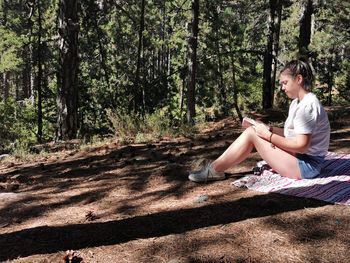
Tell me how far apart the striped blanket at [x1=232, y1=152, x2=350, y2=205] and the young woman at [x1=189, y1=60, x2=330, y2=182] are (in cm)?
11

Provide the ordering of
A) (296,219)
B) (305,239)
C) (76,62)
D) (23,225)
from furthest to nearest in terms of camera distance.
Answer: (76,62), (23,225), (296,219), (305,239)

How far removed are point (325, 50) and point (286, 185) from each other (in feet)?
48.7

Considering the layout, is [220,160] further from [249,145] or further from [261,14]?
[261,14]

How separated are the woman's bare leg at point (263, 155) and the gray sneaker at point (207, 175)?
0.37 ft

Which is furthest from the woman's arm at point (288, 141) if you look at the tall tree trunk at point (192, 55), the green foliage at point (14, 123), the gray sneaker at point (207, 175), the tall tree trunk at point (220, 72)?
the green foliage at point (14, 123)

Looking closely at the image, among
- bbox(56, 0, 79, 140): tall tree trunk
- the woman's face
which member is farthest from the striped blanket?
bbox(56, 0, 79, 140): tall tree trunk

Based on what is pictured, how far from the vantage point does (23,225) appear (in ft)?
12.6

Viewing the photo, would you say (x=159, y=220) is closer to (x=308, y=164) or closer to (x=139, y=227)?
(x=139, y=227)

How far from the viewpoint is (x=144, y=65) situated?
63.5 ft

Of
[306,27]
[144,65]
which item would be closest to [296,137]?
[306,27]

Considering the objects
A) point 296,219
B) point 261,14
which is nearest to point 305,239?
point 296,219

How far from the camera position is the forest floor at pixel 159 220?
3018mm

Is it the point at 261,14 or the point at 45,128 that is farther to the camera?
the point at 45,128

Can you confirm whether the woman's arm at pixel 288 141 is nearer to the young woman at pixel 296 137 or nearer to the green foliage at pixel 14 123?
the young woman at pixel 296 137
